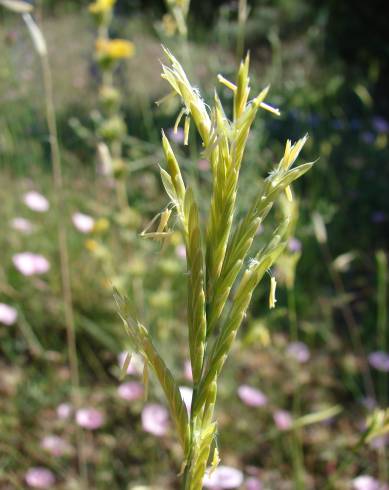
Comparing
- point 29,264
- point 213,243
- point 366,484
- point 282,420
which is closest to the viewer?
point 213,243

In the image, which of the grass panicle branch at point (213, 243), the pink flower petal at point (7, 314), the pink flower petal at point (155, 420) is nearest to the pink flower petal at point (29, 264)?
the pink flower petal at point (7, 314)

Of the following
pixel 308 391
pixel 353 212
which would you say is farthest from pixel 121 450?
pixel 353 212

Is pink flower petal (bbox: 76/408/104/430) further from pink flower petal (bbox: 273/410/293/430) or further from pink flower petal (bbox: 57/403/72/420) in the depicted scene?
pink flower petal (bbox: 273/410/293/430)

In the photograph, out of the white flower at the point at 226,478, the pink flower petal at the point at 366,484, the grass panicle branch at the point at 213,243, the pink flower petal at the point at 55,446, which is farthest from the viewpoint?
the pink flower petal at the point at 55,446

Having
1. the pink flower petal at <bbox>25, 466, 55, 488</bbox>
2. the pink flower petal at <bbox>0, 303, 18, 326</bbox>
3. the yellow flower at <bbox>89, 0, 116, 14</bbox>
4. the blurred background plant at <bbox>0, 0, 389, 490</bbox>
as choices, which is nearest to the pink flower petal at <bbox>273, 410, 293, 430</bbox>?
the blurred background plant at <bbox>0, 0, 389, 490</bbox>

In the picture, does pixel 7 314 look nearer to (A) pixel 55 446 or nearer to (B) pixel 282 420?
(A) pixel 55 446

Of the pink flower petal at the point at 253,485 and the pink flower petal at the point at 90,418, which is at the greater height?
the pink flower petal at the point at 90,418

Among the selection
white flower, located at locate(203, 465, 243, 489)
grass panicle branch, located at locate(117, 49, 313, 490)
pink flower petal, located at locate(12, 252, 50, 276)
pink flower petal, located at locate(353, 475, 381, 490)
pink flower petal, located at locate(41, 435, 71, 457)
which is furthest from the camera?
pink flower petal, located at locate(12, 252, 50, 276)

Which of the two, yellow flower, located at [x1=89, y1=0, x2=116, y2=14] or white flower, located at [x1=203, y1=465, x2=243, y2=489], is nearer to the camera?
white flower, located at [x1=203, y1=465, x2=243, y2=489]

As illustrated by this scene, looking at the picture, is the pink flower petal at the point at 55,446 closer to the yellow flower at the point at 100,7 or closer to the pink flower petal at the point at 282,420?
the pink flower petal at the point at 282,420

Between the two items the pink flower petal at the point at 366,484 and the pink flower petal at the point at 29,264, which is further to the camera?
the pink flower petal at the point at 29,264

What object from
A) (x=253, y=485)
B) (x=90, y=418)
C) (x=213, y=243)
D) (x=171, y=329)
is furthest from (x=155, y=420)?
(x=213, y=243)
